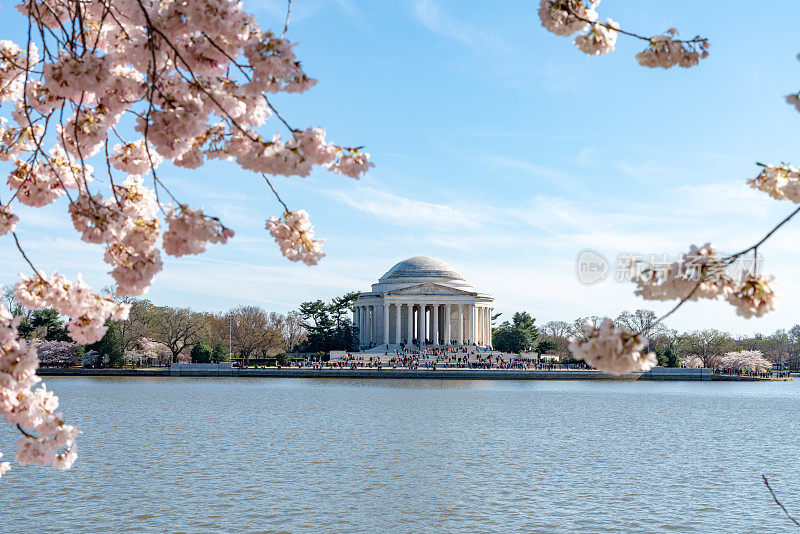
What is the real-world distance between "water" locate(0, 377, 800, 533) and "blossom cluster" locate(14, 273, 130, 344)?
34.0 feet

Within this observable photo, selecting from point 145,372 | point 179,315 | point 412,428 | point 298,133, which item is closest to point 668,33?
point 298,133

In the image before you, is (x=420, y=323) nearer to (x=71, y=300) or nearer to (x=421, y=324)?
(x=421, y=324)

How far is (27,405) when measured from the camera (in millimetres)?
5906

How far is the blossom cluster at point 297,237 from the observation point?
20.7 feet

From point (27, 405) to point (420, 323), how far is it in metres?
106

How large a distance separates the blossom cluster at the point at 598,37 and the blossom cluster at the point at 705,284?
181cm

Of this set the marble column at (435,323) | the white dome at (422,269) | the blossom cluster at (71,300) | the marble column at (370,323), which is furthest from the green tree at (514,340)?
the blossom cluster at (71,300)

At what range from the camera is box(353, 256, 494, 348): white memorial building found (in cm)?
10900

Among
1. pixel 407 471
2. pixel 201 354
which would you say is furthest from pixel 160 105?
pixel 201 354

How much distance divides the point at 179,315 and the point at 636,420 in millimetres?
63385

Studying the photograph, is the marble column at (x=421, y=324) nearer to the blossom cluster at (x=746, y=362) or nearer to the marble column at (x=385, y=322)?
the marble column at (x=385, y=322)

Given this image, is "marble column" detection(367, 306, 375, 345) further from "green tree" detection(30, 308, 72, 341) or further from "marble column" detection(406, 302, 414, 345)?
"green tree" detection(30, 308, 72, 341)

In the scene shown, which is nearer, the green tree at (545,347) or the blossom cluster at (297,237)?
the blossom cluster at (297,237)

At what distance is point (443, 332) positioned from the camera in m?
117
